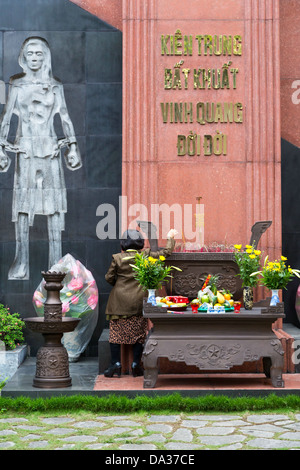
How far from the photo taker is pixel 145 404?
23.2ft

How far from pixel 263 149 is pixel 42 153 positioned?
3588 mm

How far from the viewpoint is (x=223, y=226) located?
945cm

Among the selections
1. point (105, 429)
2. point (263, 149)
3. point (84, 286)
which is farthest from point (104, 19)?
point (105, 429)

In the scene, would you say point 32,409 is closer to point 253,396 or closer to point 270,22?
point 253,396

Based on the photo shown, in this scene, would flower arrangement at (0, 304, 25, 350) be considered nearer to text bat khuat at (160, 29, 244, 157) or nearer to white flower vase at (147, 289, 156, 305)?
white flower vase at (147, 289, 156, 305)

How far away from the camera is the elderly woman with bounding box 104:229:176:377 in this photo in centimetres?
850

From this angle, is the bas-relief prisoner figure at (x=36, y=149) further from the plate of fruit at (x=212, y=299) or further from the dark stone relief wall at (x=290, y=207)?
the dark stone relief wall at (x=290, y=207)

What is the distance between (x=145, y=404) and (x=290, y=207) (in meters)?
4.99

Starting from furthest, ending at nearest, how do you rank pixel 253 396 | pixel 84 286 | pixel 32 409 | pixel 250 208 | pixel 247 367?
pixel 84 286
pixel 250 208
pixel 247 367
pixel 253 396
pixel 32 409

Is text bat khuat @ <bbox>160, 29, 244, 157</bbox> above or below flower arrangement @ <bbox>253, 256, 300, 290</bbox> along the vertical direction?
above

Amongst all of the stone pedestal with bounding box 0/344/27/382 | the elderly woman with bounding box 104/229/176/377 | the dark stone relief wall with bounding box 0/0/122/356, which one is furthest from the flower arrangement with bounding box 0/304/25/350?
the elderly woman with bounding box 104/229/176/377

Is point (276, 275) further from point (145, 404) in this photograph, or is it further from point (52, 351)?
point (52, 351)

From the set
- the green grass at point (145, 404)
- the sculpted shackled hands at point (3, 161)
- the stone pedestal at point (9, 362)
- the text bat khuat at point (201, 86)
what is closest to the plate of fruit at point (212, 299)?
the green grass at point (145, 404)

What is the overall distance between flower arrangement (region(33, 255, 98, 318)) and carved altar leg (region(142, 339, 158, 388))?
7.95 ft
